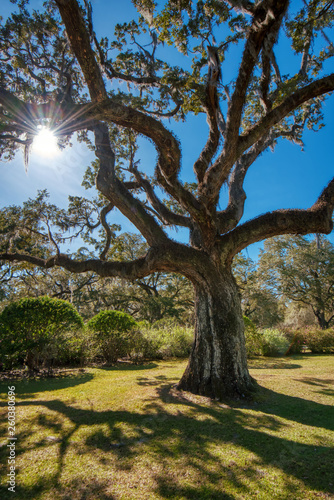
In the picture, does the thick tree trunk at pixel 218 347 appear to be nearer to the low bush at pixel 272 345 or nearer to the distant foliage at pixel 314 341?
the low bush at pixel 272 345

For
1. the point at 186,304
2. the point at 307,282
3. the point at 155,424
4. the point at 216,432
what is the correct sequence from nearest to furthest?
the point at 216,432, the point at 155,424, the point at 307,282, the point at 186,304

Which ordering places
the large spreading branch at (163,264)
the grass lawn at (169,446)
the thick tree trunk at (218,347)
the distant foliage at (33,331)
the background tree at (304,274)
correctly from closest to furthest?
the grass lawn at (169,446) → the thick tree trunk at (218,347) → the large spreading branch at (163,264) → the distant foliage at (33,331) → the background tree at (304,274)

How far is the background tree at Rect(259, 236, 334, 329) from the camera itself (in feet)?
71.9

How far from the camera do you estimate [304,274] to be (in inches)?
889

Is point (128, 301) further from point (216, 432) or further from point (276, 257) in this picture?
point (216, 432)

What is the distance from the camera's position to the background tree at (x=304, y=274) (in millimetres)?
21922

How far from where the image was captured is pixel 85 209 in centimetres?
1046

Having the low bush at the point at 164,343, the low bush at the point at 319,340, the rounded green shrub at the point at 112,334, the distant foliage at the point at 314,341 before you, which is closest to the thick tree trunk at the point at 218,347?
the rounded green shrub at the point at 112,334

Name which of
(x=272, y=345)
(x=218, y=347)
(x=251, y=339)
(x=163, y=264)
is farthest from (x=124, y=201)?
(x=272, y=345)

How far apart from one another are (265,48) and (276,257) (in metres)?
21.9

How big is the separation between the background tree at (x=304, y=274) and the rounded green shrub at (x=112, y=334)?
17.5m

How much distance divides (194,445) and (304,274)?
909 inches

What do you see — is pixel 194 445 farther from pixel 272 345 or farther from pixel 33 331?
pixel 272 345

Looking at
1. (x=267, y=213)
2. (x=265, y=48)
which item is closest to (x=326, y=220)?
(x=267, y=213)
